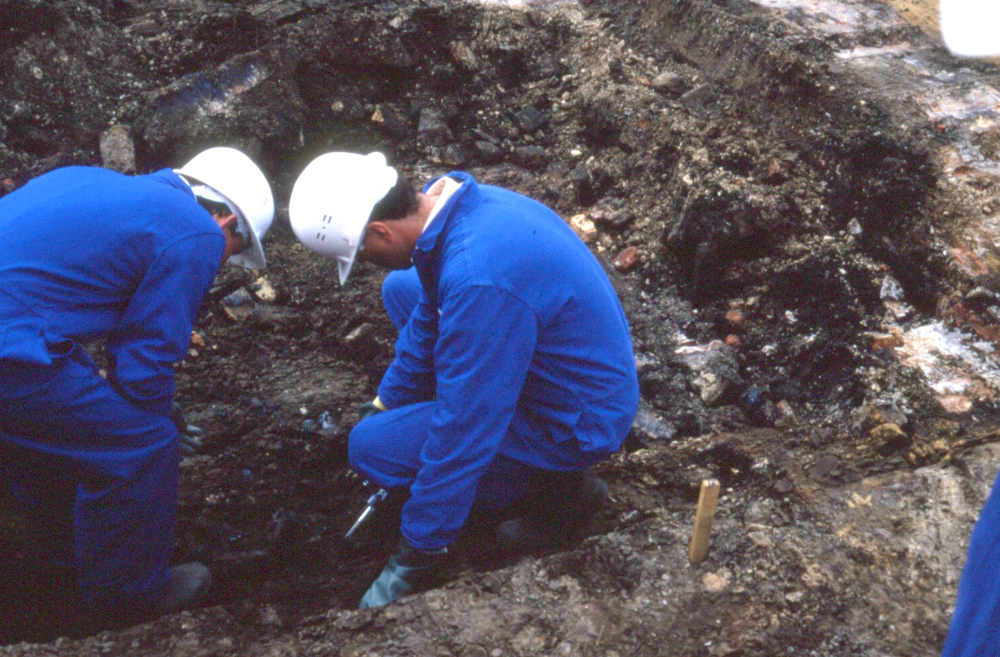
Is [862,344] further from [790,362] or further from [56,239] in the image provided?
[56,239]

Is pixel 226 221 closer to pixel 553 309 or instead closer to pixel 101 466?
pixel 101 466

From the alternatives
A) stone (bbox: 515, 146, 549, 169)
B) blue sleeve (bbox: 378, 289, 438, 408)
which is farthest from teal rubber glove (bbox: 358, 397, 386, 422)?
stone (bbox: 515, 146, 549, 169)

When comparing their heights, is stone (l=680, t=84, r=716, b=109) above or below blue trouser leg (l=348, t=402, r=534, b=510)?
above

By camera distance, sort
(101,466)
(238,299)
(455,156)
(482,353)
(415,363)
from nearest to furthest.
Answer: (482,353), (101,466), (415,363), (238,299), (455,156)

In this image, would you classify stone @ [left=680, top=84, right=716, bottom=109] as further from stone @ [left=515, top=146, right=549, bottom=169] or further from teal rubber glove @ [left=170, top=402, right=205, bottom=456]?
teal rubber glove @ [left=170, top=402, right=205, bottom=456]

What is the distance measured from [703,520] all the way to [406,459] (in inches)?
38.6

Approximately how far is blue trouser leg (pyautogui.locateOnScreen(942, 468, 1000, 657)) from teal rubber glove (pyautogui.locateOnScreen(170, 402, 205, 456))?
264 centimetres

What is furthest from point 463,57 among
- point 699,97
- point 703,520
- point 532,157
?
point 703,520

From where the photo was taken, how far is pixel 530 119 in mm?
4914

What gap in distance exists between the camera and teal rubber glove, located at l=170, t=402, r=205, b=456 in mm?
2949

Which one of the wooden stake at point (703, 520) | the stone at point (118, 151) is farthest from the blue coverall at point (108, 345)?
the stone at point (118, 151)

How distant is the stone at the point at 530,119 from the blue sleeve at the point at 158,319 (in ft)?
9.82

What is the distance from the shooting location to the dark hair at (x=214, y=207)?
247cm

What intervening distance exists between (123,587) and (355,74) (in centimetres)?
348
